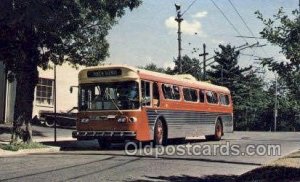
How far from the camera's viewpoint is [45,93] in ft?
121

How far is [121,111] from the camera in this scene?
17.3 metres

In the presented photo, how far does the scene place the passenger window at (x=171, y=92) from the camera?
64.1 ft

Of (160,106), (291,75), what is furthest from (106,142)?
(291,75)

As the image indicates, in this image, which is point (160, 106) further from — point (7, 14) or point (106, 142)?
point (7, 14)

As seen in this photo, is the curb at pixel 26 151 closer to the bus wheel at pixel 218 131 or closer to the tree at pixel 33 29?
the tree at pixel 33 29

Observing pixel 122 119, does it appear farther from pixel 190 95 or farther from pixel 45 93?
pixel 45 93

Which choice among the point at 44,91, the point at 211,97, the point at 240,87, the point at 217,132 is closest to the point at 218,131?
the point at 217,132

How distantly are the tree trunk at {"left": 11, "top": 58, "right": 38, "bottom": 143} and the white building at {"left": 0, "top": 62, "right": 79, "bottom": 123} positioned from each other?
14177 millimetres

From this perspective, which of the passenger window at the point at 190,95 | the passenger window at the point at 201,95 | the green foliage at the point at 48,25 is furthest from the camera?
the passenger window at the point at 201,95

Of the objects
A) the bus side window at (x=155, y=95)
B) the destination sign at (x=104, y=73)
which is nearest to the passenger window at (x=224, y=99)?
the bus side window at (x=155, y=95)

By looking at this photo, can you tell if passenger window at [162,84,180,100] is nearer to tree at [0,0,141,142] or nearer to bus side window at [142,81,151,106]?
bus side window at [142,81,151,106]

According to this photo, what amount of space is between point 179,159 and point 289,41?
19.0 ft

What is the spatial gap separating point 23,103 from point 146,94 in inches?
183

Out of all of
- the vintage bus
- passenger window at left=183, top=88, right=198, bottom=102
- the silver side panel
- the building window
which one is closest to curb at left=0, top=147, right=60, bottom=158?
the vintage bus
